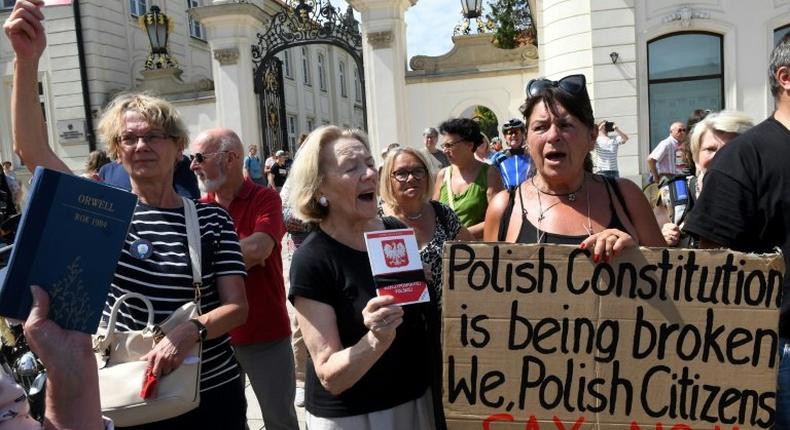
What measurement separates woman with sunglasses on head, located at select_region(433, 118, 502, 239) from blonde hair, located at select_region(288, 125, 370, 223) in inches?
95.0

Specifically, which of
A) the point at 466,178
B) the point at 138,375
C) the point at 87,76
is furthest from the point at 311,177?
the point at 87,76

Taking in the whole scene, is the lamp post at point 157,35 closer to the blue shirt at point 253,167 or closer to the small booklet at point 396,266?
the blue shirt at point 253,167

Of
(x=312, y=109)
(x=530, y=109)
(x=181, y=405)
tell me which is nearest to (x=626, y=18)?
(x=530, y=109)

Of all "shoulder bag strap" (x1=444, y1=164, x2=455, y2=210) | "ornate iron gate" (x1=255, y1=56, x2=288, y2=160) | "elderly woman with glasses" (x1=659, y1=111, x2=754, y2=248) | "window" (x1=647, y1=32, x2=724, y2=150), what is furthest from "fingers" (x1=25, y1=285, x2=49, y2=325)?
"ornate iron gate" (x1=255, y1=56, x2=288, y2=160)

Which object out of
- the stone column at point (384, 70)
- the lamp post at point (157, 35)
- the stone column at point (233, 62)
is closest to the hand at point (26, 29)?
the stone column at point (384, 70)

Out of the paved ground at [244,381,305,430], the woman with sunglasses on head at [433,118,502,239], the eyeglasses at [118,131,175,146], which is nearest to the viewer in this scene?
the eyeglasses at [118,131,175,146]

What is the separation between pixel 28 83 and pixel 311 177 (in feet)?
3.28

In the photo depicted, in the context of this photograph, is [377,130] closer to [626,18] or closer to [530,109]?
[626,18]

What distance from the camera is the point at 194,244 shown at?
237 cm

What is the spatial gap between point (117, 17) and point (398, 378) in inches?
819

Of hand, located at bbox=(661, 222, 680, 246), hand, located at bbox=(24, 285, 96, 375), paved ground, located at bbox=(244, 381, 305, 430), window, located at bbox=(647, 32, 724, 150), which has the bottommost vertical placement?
paved ground, located at bbox=(244, 381, 305, 430)

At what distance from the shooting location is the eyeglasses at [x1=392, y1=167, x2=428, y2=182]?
338cm

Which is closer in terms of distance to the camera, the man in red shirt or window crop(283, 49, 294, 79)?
the man in red shirt

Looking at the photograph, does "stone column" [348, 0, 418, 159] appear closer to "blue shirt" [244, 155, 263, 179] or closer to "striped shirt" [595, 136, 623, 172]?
"blue shirt" [244, 155, 263, 179]
